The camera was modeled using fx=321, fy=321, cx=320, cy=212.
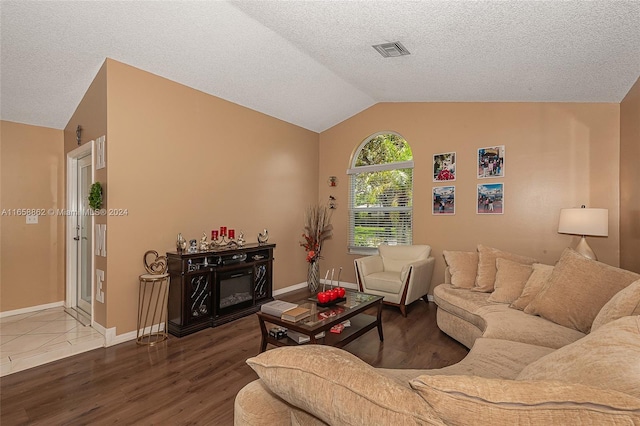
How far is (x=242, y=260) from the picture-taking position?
4203 millimetres

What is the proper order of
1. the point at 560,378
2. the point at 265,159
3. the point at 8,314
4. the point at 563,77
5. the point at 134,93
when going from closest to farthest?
1. the point at 560,378
2. the point at 563,77
3. the point at 134,93
4. the point at 8,314
5. the point at 265,159

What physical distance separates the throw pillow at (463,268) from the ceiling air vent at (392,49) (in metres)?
2.30

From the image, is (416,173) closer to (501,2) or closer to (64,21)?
(501,2)

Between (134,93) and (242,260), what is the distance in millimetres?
2270

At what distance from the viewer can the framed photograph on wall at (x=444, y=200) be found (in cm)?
479

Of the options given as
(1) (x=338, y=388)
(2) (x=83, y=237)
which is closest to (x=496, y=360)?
(1) (x=338, y=388)

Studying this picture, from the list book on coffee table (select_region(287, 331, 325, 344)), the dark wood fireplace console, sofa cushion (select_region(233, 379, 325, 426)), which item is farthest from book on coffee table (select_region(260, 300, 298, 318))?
sofa cushion (select_region(233, 379, 325, 426))

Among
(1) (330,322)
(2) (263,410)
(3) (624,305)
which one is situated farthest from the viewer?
(1) (330,322)

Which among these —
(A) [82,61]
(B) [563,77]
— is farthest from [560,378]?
(A) [82,61]

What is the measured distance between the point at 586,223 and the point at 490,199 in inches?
49.4

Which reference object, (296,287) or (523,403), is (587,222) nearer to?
(523,403)

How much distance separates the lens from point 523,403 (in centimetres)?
64

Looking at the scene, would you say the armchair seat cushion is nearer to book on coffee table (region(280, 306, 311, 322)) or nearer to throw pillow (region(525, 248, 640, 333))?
throw pillow (region(525, 248, 640, 333))

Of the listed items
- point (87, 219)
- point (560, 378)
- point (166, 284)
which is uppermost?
point (87, 219)
